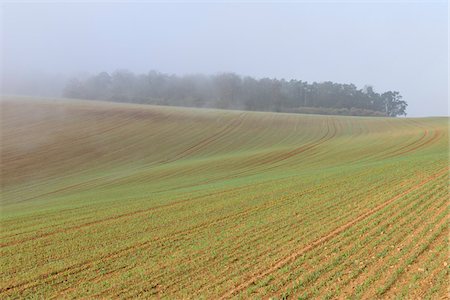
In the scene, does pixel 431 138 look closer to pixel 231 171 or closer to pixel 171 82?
pixel 231 171

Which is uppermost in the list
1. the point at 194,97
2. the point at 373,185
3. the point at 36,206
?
the point at 194,97

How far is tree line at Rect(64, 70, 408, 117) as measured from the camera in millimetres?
93875

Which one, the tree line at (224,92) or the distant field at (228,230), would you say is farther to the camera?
the tree line at (224,92)

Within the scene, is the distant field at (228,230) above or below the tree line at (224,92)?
below

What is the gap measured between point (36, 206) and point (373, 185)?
14387 millimetres

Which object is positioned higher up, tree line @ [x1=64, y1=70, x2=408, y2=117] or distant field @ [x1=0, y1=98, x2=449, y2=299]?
tree line @ [x1=64, y1=70, x2=408, y2=117]

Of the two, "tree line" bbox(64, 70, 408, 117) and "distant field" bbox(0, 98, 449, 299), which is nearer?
"distant field" bbox(0, 98, 449, 299)

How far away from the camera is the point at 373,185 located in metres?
15.1

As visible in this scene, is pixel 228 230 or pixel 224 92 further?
pixel 224 92

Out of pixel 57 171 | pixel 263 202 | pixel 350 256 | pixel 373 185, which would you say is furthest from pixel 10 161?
pixel 350 256

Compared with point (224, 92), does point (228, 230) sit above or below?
below

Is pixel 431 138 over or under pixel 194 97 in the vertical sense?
under

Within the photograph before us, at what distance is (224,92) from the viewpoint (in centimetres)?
10281

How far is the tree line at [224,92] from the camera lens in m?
93.9
